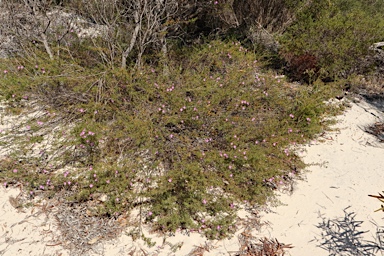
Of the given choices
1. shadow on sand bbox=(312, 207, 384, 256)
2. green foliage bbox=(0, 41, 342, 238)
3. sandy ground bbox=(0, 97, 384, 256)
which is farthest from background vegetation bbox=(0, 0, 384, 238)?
shadow on sand bbox=(312, 207, 384, 256)

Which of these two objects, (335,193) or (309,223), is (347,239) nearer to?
(309,223)

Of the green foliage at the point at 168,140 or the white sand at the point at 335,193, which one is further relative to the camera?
the green foliage at the point at 168,140

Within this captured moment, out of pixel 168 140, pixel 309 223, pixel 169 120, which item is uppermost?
pixel 169 120

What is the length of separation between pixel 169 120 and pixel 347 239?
225 cm

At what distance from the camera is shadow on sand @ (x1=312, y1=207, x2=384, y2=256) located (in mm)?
2568

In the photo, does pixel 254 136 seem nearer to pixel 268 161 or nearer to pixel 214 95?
pixel 268 161

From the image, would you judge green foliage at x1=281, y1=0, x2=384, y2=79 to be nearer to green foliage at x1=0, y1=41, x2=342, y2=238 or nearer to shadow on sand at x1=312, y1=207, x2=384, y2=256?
green foliage at x1=0, y1=41, x2=342, y2=238

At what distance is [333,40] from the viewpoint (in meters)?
5.20

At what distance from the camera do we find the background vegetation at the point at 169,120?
9.57 feet

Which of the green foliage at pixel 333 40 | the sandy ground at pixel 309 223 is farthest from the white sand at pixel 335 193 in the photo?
the green foliage at pixel 333 40

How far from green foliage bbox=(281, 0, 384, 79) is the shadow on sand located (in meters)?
2.83

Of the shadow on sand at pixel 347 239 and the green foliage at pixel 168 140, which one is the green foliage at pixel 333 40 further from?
the shadow on sand at pixel 347 239

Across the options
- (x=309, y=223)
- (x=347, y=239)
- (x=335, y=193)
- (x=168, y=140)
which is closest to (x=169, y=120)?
(x=168, y=140)

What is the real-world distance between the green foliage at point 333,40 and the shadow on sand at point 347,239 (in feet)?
9.30
